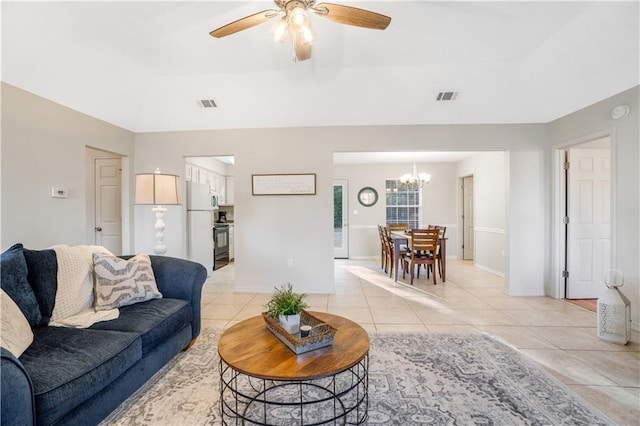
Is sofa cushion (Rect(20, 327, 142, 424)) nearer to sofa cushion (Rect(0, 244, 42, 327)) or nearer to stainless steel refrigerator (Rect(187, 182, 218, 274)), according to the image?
sofa cushion (Rect(0, 244, 42, 327))

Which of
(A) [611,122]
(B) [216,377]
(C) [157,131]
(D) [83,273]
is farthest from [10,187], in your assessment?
(A) [611,122]

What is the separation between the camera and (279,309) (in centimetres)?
161

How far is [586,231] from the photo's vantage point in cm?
362

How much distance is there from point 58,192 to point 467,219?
25.0ft

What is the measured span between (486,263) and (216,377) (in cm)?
545

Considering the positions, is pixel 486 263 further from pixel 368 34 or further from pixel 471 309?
pixel 368 34

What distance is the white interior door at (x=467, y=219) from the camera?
6.79 metres

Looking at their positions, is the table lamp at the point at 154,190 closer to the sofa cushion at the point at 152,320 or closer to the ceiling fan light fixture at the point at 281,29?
the sofa cushion at the point at 152,320

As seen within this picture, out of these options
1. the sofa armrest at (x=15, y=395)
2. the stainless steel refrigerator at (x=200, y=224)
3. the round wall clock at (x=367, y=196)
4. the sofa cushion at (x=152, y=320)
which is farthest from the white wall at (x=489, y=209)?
the sofa armrest at (x=15, y=395)

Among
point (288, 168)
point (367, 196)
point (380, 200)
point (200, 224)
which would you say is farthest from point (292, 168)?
point (380, 200)

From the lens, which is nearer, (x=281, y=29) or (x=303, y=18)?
(x=303, y=18)

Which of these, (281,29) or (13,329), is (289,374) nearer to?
(13,329)

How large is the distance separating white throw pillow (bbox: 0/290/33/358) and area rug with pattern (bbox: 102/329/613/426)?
618mm

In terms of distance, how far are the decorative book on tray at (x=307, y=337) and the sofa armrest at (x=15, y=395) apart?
1019 mm
